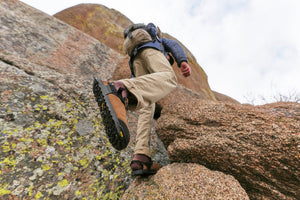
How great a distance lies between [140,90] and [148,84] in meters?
0.18

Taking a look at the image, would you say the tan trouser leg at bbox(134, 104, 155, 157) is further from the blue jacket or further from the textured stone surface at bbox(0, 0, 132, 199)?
the blue jacket

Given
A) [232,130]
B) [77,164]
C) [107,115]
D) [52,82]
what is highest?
[232,130]

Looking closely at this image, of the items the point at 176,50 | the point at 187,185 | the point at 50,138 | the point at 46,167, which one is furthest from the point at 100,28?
the point at 187,185

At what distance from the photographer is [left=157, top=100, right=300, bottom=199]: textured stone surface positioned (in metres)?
2.07

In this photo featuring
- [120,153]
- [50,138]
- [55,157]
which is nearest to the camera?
[55,157]

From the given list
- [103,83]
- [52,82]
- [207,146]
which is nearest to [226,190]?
[207,146]

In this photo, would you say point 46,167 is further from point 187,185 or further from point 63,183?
point 187,185

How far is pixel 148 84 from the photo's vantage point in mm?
2146

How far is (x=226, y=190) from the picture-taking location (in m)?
1.95

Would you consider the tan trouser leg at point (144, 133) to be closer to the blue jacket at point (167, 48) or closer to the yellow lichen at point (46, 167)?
the blue jacket at point (167, 48)

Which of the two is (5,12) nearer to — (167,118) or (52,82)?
(52,82)

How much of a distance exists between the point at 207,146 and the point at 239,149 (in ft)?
1.47

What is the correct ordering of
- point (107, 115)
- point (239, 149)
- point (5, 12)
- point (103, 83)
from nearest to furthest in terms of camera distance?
point (107, 115)
point (103, 83)
point (239, 149)
point (5, 12)

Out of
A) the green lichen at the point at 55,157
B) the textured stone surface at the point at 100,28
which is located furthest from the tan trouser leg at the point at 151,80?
the textured stone surface at the point at 100,28
